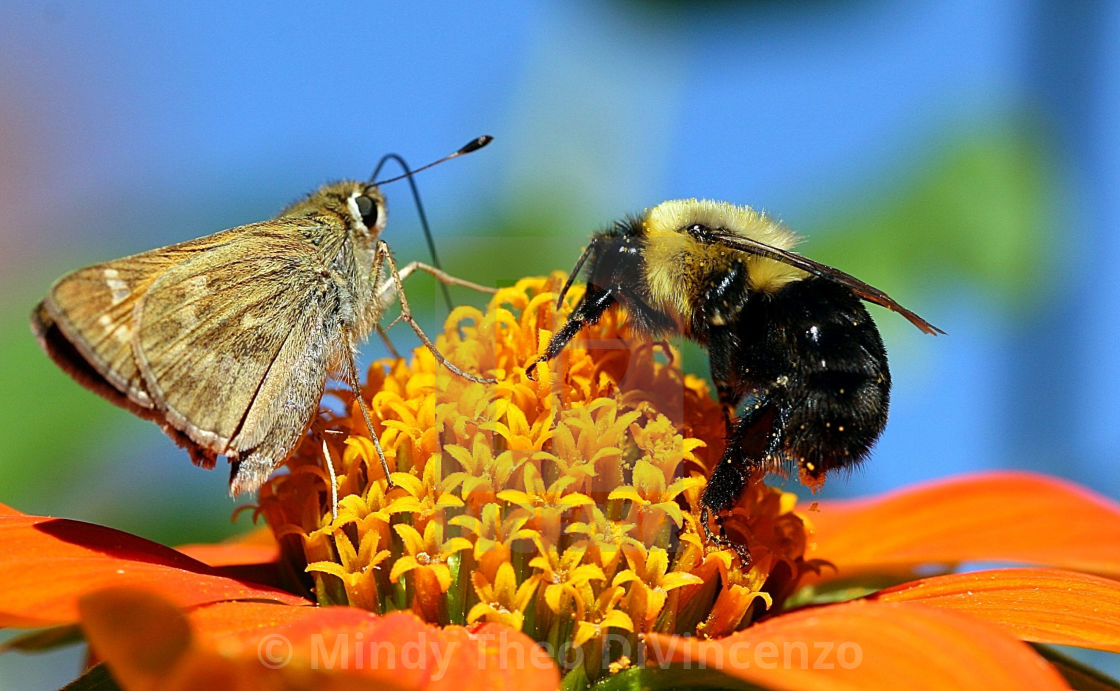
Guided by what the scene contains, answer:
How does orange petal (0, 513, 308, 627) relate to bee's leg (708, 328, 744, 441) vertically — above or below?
below

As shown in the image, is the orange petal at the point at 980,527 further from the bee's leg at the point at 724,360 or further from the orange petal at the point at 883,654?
the orange petal at the point at 883,654

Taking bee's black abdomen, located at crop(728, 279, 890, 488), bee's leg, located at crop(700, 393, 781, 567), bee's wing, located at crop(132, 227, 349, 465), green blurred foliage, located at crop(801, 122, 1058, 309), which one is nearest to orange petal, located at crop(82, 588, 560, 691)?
bee's wing, located at crop(132, 227, 349, 465)

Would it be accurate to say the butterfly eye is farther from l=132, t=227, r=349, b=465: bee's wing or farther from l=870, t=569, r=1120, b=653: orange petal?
l=870, t=569, r=1120, b=653: orange petal

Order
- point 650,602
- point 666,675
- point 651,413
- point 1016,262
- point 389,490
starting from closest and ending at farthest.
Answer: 1. point 666,675
2. point 650,602
3. point 389,490
4. point 651,413
5. point 1016,262

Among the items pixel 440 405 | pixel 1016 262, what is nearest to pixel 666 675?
pixel 440 405

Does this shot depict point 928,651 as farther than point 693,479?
No

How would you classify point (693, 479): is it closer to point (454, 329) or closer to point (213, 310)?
point (454, 329)

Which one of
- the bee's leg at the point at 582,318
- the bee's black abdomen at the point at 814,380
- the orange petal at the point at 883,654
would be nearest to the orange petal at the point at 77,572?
the bee's leg at the point at 582,318

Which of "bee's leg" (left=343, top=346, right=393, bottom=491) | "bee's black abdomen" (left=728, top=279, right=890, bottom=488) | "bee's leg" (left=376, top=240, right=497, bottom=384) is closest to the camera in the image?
"bee's black abdomen" (left=728, top=279, right=890, bottom=488)
